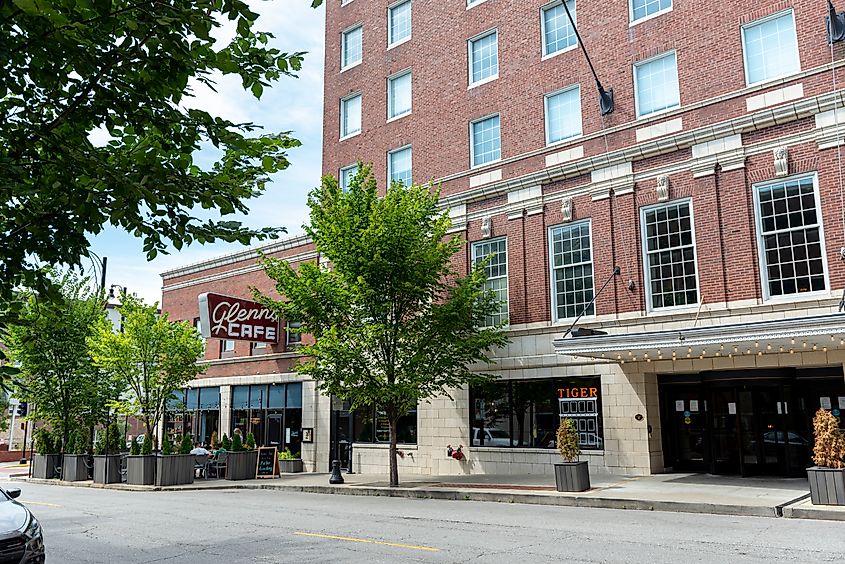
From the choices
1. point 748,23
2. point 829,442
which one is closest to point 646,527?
point 829,442

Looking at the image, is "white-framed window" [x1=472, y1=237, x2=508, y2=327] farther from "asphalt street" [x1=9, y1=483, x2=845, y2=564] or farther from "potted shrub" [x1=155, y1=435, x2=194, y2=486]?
"potted shrub" [x1=155, y1=435, x2=194, y2=486]

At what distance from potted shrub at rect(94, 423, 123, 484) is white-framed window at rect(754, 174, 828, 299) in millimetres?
21869

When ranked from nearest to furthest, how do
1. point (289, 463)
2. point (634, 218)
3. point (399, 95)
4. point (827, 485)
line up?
point (827, 485), point (634, 218), point (289, 463), point (399, 95)

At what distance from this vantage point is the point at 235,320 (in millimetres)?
29109

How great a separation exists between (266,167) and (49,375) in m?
25.9

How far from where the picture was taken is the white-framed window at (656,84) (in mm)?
21609

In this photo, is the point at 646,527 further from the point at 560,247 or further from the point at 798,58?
the point at 798,58

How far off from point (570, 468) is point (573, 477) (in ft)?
0.71

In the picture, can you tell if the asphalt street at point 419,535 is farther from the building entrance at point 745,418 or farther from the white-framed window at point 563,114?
the white-framed window at point 563,114

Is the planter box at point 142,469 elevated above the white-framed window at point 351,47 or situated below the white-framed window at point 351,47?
below

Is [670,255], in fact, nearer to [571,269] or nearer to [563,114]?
[571,269]

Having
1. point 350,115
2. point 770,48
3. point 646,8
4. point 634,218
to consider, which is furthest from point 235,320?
point 770,48

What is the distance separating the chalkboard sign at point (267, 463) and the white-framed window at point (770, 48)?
63.3ft

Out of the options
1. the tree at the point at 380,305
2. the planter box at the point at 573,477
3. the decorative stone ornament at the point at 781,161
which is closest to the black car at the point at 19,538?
the tree at the point at 380,305
